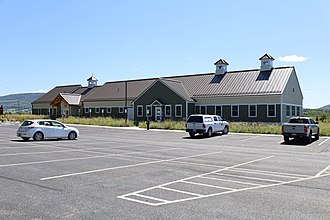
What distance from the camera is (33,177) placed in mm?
10680

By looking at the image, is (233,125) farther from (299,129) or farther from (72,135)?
(72,135)

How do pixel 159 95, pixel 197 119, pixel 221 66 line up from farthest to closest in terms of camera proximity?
pixel 221 66 → pixel 159 95 → pixel 197 119

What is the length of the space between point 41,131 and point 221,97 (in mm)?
27594

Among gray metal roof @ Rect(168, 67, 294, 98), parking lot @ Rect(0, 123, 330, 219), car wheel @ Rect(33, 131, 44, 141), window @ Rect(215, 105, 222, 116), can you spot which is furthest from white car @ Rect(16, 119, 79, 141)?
gray metal roof @ Rect(168, 67, 294, 98)

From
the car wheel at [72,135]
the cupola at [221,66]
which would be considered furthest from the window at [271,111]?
the car wheel at [72,135]

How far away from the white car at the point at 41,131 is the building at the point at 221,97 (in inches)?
981

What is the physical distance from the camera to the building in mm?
44875

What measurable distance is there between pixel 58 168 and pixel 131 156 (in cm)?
441

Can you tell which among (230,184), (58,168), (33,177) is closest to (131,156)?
(58,168)

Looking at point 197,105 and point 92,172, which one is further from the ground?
point 197,105

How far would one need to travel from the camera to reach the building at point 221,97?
4488 centimetres

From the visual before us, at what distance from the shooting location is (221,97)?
4809 centimetres

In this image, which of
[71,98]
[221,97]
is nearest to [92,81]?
[71,98]

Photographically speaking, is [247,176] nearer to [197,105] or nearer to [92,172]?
[92,172]
